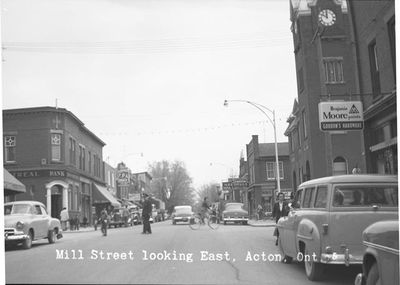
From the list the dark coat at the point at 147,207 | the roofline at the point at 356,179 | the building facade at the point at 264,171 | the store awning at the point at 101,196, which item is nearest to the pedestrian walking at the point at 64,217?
the store awning at the point at 101,196

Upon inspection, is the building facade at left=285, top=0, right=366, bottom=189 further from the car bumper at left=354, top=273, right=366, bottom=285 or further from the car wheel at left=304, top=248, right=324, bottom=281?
the car bumper at left=354, top=273, right=366, bottom=285

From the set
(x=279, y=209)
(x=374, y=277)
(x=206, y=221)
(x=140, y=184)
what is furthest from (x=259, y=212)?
(x=374, y=277)

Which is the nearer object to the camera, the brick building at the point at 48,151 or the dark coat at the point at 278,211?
the brick building at the point at 48,151

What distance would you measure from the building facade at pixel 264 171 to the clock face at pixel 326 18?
109 cm

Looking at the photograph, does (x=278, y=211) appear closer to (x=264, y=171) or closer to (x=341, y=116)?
(x=264, y=171)

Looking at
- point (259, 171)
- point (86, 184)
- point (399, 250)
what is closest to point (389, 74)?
point (259, 171)

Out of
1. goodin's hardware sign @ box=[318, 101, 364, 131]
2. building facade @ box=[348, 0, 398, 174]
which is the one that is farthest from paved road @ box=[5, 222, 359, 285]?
goodin's hardware sign @ box=[318, 101, 364, 131]

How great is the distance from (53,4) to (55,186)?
5.25 feet

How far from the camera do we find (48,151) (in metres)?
4.32

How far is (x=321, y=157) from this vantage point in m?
4.16

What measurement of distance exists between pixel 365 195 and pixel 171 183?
1.70 m

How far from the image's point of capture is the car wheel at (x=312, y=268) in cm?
398

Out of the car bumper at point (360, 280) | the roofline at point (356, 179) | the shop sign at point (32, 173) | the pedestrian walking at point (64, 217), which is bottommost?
the car bumper at point (360, 280)

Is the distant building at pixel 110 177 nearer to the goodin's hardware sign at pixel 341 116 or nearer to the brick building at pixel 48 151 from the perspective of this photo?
the brick building at pixel 48 151
